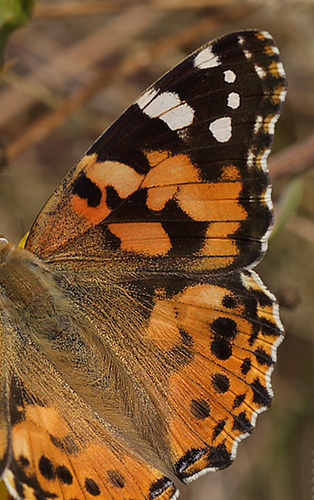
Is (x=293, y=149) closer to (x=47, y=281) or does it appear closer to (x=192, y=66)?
(x=192, y=66)

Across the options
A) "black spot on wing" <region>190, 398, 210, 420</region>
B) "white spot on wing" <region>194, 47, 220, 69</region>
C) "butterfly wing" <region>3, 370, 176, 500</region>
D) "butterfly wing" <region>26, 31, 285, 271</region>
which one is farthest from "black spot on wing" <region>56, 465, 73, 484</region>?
"white spot on wing" <region>194, 47, 220, 69</region>

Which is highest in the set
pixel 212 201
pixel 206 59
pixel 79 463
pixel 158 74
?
pixel 158 74

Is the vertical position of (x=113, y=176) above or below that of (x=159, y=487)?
above

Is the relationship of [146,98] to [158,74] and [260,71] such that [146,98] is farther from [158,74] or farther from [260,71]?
[158,74]

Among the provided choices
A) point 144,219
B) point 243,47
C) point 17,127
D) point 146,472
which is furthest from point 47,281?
point 17,127

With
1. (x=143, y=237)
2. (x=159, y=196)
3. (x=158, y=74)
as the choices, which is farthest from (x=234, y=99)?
(x=158, y=74)
